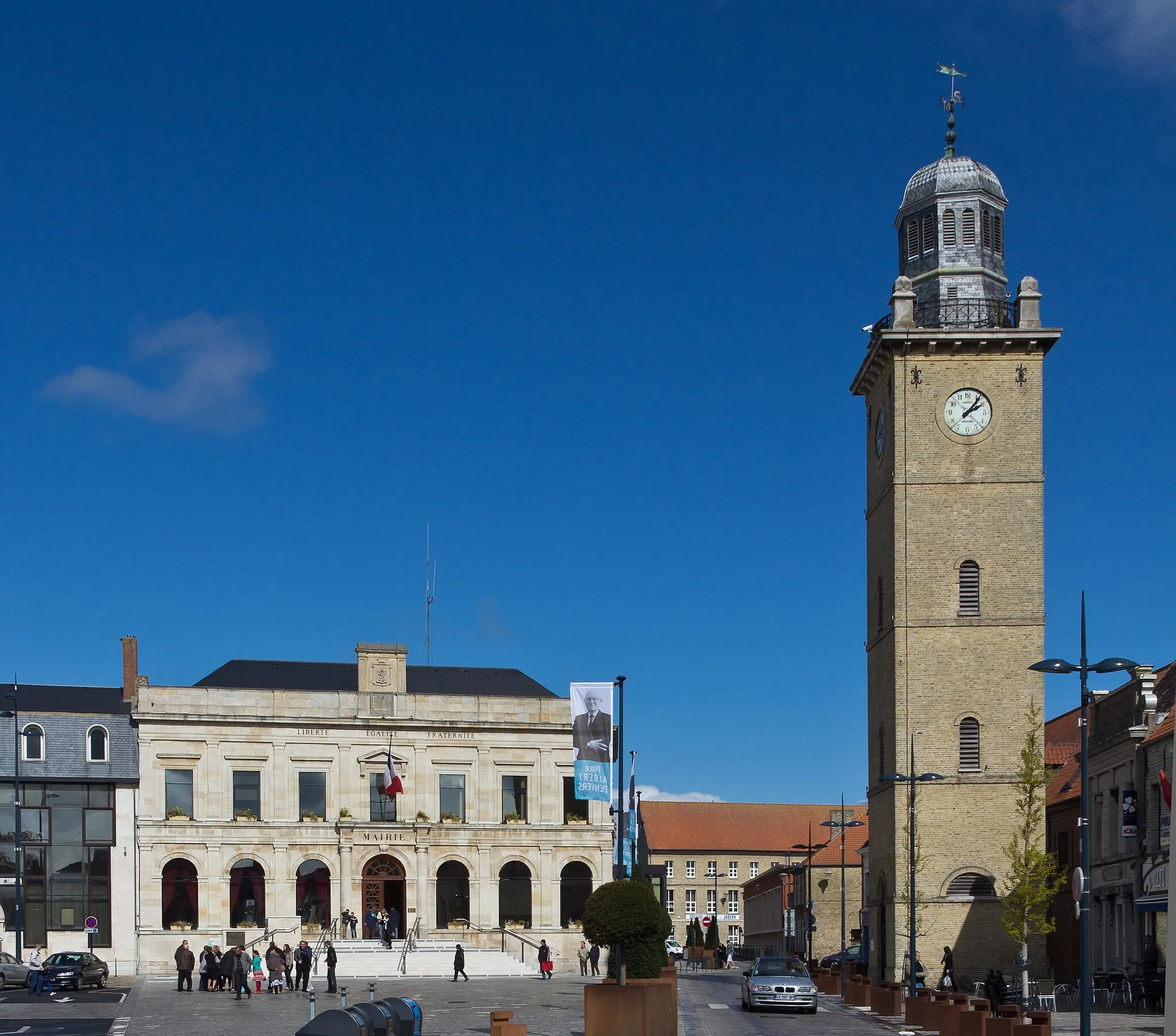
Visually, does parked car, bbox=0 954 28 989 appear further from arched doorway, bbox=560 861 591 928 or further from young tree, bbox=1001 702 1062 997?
young tree, bbox=1001 702 1062 997

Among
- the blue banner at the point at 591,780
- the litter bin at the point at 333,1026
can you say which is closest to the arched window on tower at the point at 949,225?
the blue banner at the point at 591,780

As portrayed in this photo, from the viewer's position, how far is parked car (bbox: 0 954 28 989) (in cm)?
5209

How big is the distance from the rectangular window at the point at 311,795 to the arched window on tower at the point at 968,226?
1400 inches

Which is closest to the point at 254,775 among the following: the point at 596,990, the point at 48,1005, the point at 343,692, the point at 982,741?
the point at 343,692

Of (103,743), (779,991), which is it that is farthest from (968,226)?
(103,743)

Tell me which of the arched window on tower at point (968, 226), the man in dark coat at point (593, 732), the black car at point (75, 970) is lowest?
the black car at point (75, 970)

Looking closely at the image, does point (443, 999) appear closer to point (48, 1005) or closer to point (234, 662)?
point (48, 1005)

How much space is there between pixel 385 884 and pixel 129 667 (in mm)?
15634

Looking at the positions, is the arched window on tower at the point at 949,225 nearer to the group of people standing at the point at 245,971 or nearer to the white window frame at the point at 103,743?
the group of people standing at the point at 245,971

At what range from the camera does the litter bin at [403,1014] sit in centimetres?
2078

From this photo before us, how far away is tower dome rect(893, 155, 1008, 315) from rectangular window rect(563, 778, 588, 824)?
28.1 metres

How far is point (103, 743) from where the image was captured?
6925cm

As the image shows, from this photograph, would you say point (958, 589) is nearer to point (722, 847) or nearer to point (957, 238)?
point (957, 238)

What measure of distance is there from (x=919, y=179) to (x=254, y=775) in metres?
37.4
